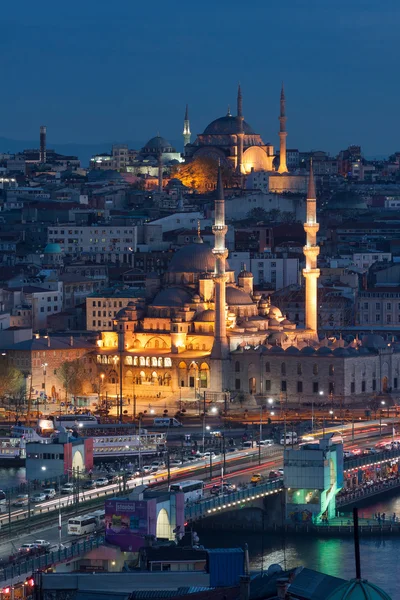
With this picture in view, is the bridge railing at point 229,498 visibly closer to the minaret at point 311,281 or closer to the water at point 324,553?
the water at point 324,553

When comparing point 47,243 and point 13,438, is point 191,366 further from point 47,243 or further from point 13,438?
point 47,243

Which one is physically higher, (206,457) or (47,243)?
(47,243)

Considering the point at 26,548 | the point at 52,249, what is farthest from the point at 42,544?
the point at 52,249

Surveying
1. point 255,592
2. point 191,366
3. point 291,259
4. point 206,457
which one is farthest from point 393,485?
point 291,259

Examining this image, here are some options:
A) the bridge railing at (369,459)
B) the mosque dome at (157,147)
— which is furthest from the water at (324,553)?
the mosque dome at (157,147)

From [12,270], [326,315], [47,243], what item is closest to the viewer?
[326,315]

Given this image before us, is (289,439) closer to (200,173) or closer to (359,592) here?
(359,592)

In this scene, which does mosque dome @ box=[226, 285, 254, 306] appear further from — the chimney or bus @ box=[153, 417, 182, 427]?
the chimney

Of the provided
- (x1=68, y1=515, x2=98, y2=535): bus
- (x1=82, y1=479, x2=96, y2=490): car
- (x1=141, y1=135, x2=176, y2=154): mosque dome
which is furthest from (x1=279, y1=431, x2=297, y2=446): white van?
(x1=141, y1=135, x2=176, y2=154): mosque dome
